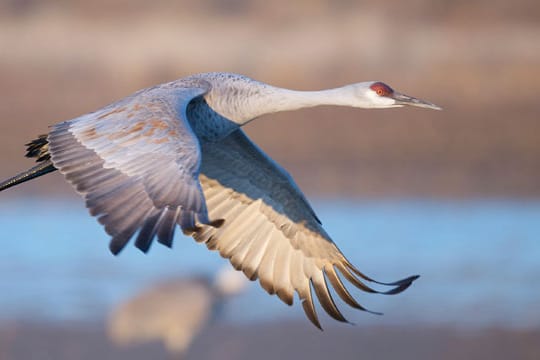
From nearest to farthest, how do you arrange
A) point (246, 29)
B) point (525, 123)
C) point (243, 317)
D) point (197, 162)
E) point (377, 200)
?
point (197, 162) → point (243, 317) → point (377, 200) → point (525, 123) → point (246, 29)

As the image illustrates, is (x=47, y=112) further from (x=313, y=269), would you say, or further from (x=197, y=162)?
(x=197, y=162)

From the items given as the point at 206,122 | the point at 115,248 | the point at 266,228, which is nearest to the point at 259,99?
the point at 206,122

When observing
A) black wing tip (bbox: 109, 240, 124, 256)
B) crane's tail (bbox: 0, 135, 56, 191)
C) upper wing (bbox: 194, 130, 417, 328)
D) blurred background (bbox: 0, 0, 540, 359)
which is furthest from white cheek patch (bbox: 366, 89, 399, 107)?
blurred background (bbox: 0, 0, 540, 359)

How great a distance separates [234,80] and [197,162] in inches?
58.3

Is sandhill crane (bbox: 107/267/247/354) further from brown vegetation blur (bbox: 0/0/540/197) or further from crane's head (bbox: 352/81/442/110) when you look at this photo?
brown vegetation blur (bbox: 0/0/540/197)

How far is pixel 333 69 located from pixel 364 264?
752 cm

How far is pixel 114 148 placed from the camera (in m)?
7.08

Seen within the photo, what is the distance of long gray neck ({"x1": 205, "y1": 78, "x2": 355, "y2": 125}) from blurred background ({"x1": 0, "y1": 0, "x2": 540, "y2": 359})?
140 inches

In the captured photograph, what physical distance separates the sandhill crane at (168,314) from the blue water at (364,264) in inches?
30.1

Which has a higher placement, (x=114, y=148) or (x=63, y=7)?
(x=114, y=148)

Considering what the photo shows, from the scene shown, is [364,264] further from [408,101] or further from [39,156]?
[39,156]

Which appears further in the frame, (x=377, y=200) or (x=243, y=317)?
(x=377, y=200)

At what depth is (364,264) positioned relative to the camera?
12.9 m

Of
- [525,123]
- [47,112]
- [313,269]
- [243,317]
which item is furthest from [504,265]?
[47,112]
